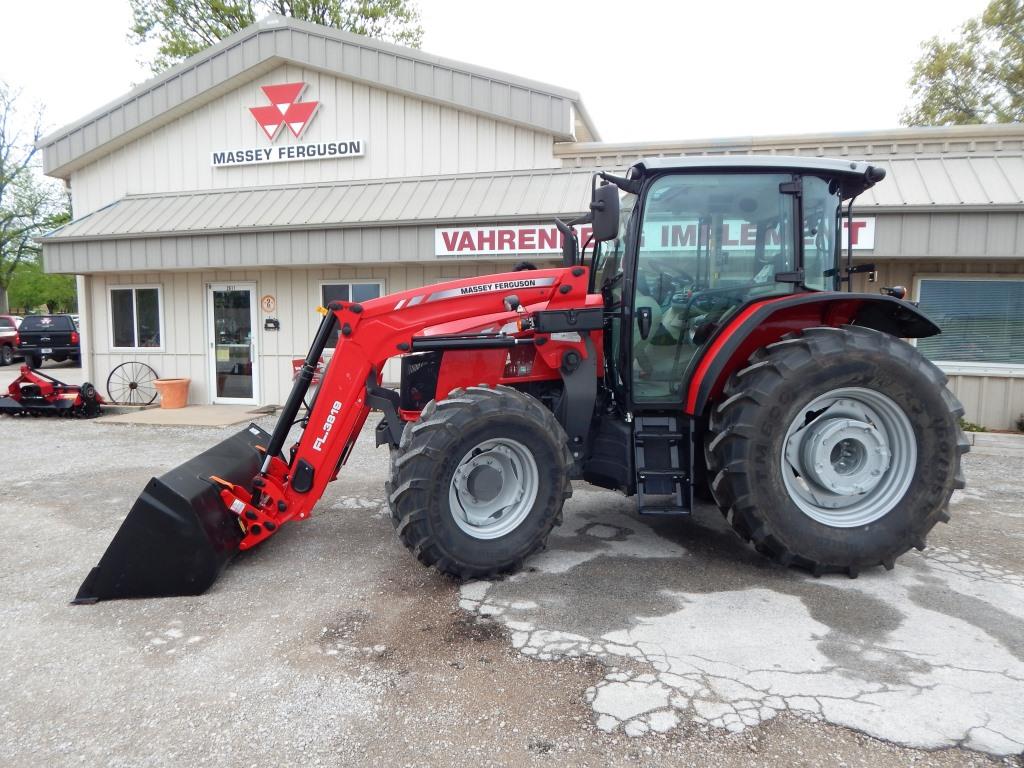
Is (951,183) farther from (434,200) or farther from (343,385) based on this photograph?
(343,385)

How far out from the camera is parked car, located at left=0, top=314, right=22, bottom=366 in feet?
71.2

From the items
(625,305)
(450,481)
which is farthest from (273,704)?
(625,305)

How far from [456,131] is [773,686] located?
29.7ft

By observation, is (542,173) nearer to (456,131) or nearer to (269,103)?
(456,131)

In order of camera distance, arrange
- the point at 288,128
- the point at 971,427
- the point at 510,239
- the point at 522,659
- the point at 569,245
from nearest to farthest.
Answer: the point at 522,659
the point at 569,245
the point at 971,427
the point at 510,239
the point at 288,128

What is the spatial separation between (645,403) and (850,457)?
1215 millimetres

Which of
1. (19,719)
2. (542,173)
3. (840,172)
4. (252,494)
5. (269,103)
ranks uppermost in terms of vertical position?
(269,103)

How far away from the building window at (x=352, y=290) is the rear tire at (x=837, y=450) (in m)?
7.41

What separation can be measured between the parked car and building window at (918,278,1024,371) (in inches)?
980

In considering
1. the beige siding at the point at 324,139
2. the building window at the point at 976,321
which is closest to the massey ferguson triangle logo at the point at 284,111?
the beige siding at the point at 324,139

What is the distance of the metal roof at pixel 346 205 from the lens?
8.96 meters

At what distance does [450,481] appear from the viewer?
357 centimetres

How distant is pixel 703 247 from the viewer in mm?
4078

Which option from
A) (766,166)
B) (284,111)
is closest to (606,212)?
(766,166)
